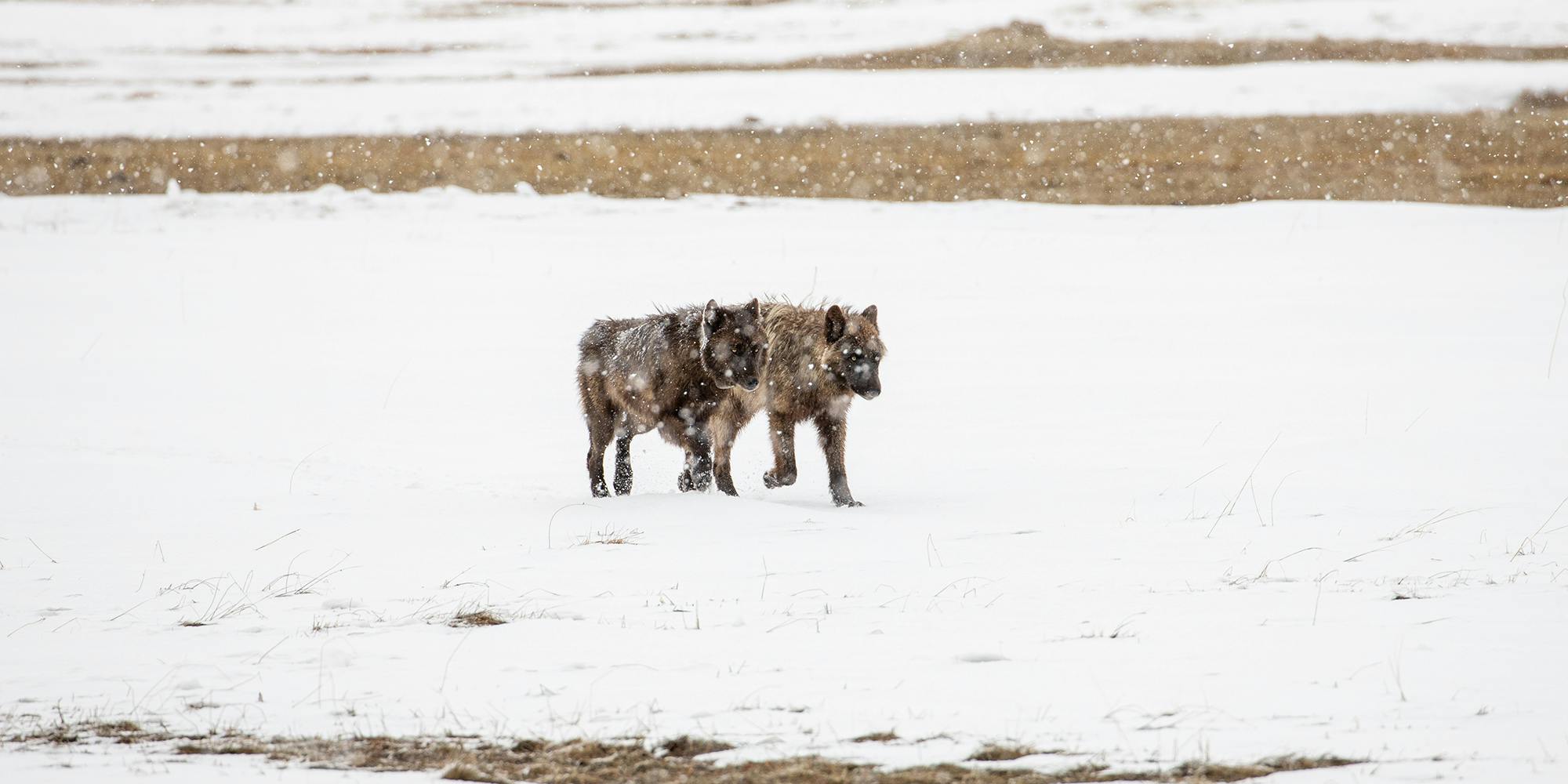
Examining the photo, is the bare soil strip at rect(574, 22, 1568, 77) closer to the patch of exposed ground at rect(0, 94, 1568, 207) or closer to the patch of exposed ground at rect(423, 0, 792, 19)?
the patch of exposed ground at rect(0, 94, 1568, 207)

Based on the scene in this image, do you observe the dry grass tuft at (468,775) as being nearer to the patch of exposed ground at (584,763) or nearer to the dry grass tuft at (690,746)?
the patch of exposed ground at (584,763)

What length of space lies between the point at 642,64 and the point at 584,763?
40652 mm

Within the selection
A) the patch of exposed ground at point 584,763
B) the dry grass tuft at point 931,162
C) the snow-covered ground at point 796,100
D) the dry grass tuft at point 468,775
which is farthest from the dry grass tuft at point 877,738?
the snow-covered ground at point 796,100

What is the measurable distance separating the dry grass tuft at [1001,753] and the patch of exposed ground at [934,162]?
19.1 metres

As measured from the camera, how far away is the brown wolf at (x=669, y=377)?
8531mm

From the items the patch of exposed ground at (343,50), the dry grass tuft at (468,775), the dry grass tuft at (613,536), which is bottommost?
the dry grass tuft at (468,775)

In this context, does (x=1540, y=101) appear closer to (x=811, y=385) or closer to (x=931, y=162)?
(x=931, y=162)

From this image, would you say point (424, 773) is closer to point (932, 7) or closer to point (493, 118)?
point (493, 118)

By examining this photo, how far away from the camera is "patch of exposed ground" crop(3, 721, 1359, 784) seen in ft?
12.3

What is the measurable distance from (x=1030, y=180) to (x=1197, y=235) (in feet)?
18.0

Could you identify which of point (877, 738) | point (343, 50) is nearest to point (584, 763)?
point (877, 738)

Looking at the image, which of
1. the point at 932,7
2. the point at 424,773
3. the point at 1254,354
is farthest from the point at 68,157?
the point at 932,7

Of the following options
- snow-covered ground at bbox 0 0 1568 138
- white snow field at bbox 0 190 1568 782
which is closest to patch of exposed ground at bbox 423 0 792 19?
snow-covered ground at bbox 0 0 1568 138

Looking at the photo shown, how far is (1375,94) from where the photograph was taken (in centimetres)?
3059
